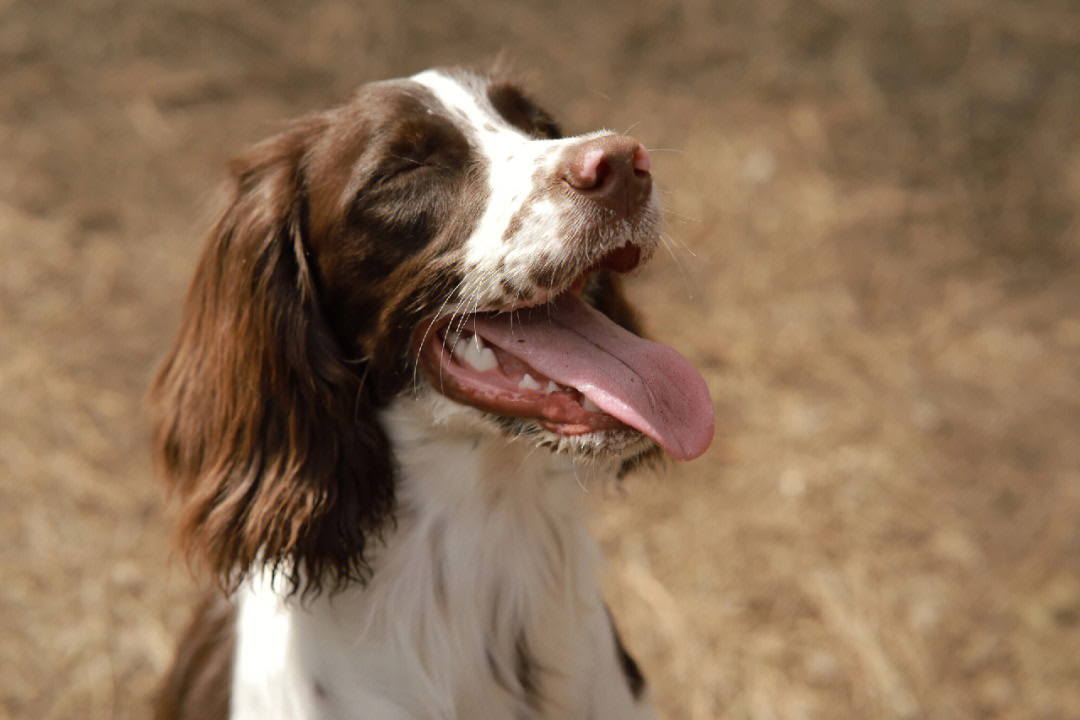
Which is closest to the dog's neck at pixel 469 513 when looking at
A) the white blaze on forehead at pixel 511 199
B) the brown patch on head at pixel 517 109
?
the white blaze on forehead at pixel 511 199

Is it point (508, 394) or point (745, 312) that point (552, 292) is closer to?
point (508, 394)

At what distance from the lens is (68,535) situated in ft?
12.7

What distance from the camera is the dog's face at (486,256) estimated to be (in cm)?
204

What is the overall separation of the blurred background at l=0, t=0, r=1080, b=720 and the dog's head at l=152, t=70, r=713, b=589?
426 mm

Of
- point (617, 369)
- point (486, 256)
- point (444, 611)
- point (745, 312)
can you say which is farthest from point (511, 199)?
point (745, 312)

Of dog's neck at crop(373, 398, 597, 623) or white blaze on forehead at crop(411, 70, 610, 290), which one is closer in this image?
white blaze on forehead at crop(411, 70, 610, 290)

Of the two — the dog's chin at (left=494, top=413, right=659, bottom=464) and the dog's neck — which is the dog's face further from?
the dog's neck

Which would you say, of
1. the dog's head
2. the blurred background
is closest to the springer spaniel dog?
the dog's head

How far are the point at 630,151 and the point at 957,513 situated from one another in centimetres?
242

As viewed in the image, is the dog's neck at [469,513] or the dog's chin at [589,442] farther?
the dog's neck at [469,513]

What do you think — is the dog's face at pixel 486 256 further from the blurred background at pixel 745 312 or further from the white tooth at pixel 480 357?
the blurred background at pixel 745 312

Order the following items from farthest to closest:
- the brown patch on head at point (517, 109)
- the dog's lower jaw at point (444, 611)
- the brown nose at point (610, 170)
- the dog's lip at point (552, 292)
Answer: the brown patch on head at point (517, 109) < the dog's lower jaw at point (444, 611) < the dog's lip at point (552, 292) < the brown nose at point (610, 170)

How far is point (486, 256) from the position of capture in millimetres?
2105

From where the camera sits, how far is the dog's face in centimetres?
204
